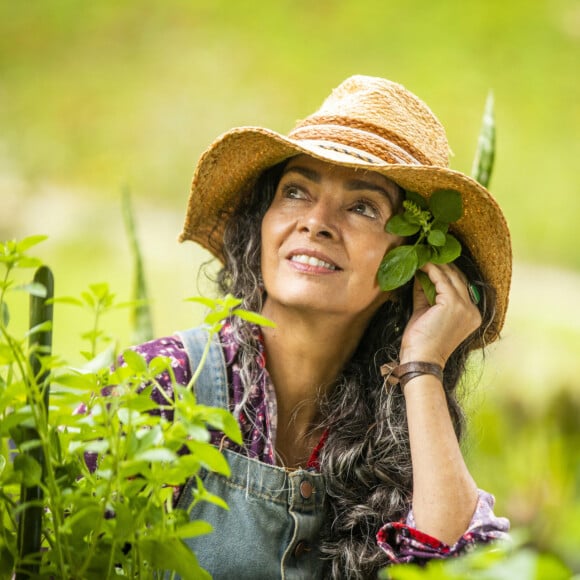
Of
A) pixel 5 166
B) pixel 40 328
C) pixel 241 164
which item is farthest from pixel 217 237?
pixel 5 166

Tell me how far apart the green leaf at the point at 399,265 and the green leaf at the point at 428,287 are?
5 cm

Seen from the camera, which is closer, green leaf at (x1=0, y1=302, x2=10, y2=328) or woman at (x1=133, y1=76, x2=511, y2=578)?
green leaf at (x1=0, y1=302, x2=10, y2=328)

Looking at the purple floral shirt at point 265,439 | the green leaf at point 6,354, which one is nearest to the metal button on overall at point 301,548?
the purple floral shirt at point 265,439

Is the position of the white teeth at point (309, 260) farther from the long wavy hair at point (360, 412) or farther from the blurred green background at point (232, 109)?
the blurred green background at point (232, 109)

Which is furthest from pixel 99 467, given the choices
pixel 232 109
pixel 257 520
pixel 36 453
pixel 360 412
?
pixel 232 109

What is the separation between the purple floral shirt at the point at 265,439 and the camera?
1.25m

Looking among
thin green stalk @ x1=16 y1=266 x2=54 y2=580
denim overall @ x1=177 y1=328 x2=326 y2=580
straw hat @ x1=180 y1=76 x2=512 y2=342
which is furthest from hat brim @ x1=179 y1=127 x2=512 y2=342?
thin green stalk @ x1=16 y1=266 x2=54 y2=580

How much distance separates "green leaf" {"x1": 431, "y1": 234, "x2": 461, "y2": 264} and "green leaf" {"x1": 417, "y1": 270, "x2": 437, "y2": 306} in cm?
6

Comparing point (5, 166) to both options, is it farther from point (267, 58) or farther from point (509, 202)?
point (509, 202)

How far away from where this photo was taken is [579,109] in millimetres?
4586

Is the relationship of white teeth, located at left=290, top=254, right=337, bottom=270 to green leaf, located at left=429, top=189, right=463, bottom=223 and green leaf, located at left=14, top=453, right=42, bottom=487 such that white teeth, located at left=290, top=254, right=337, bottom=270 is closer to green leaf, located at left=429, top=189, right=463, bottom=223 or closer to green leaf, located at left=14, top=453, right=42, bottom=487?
green leaf, located at left=429, top=189, right=463, bottom=223

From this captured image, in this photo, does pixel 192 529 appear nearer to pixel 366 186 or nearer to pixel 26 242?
pixel 26 242

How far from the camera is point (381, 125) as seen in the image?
1.40 meters

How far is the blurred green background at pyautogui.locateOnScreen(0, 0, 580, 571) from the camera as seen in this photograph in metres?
4.17
